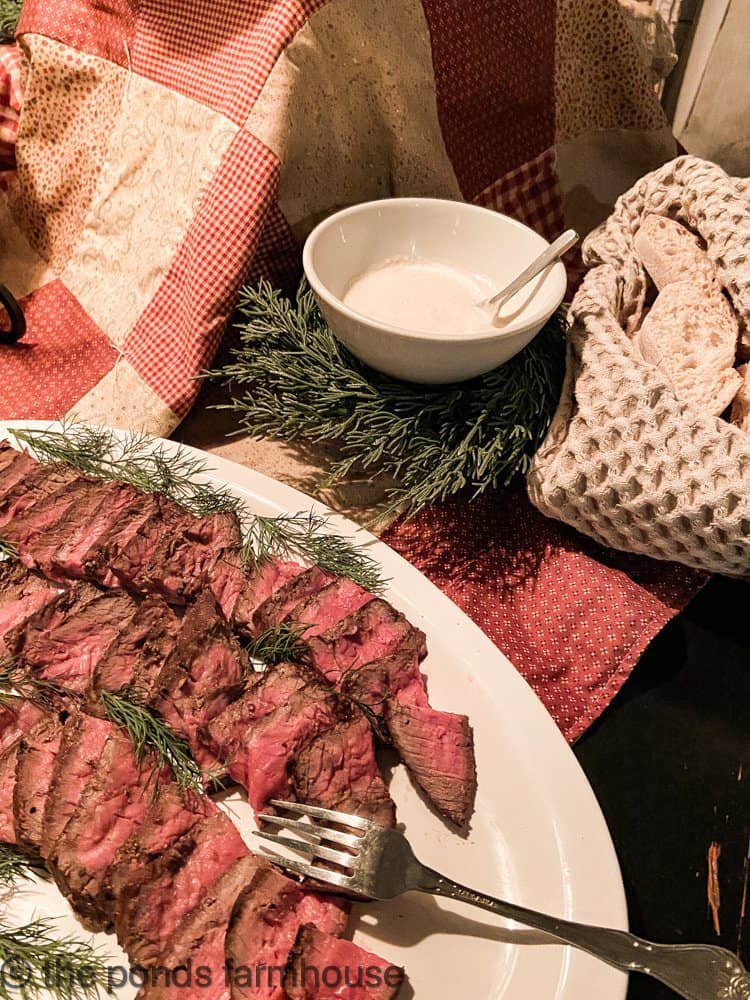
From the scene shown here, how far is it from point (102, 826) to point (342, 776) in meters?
0.46

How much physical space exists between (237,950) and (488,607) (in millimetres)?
1010

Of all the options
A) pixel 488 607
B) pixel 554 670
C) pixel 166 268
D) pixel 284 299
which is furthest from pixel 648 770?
pixel 166 268

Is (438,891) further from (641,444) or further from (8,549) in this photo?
(8,549)

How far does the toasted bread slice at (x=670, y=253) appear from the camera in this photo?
2.21 m

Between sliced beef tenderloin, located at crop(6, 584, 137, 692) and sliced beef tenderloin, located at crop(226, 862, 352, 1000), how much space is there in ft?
1.93

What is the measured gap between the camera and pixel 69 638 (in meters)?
1.68

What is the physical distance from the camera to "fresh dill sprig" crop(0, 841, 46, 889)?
146 cm

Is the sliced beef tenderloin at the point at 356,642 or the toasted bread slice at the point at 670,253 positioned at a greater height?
the toasted bread slice at the point at 670,253

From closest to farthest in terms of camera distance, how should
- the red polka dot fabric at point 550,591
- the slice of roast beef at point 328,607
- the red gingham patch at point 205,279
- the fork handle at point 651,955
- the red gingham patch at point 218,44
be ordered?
the fork handle at point 651,955 → the slice of roast beef at point 328,607 → the red polka dot fabric at point 550,591 → the red gingham patch at point 218,44 → the red gingham patch at point 205,279

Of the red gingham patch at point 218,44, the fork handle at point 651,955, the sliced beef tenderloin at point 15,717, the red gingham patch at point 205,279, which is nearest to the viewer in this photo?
the fork handle at point 651,955

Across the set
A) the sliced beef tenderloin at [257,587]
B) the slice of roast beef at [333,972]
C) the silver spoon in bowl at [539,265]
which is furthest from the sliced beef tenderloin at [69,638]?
the silver spoon in bowl at [539,265]

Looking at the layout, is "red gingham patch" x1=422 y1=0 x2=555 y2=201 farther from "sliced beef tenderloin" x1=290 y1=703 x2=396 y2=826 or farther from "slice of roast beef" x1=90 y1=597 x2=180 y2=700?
"sliced beef tenderloin" x1=290 y1=703 x2=396 y2=826

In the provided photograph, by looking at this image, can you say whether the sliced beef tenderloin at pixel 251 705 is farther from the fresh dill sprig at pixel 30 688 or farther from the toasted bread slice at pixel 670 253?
the toasted bread slice at pixel 670 253

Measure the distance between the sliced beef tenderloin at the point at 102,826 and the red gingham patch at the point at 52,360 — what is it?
1.27 metres
